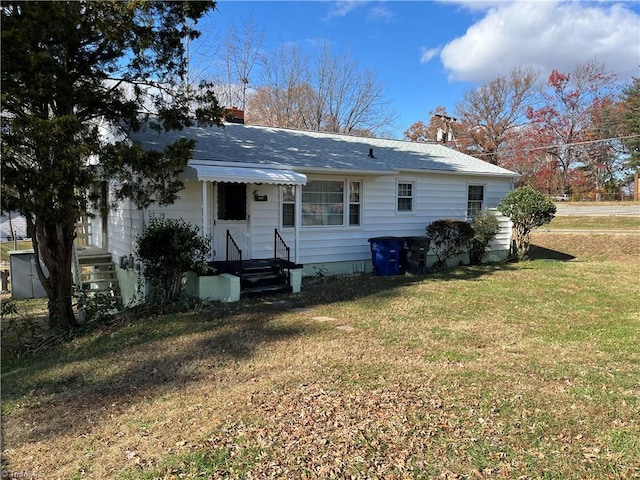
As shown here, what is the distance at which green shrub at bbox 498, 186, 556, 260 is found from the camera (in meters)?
12.8

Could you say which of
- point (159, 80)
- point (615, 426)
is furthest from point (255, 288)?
point (615, 426)

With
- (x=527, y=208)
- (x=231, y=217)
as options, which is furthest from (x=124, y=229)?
(x=527, y=208)

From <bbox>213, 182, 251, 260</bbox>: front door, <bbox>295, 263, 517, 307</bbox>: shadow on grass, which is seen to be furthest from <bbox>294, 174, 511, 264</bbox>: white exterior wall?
<bbox>213, 182, 251, 260</bbox>: front door

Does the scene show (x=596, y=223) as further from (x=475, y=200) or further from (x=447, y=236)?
(x=447, y=236)

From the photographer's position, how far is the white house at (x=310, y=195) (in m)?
9.26

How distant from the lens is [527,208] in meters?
12.8

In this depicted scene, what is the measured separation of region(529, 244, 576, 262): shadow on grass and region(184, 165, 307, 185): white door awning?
33.1 ft

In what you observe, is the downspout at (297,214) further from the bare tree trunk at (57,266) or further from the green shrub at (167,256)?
the bare tree trunk at (57,266)

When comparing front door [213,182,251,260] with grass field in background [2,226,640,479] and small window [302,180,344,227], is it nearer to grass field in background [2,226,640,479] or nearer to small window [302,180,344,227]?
small window [302,180,344,227]

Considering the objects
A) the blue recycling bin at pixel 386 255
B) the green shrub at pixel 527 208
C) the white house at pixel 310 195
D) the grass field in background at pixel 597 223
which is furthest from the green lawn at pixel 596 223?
the blue recycling bin at pixel 386 255

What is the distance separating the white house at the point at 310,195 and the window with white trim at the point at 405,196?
3 centimetres

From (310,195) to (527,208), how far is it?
20.7ft

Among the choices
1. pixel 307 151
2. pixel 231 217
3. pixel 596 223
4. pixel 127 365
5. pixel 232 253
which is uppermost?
pixel 307 151

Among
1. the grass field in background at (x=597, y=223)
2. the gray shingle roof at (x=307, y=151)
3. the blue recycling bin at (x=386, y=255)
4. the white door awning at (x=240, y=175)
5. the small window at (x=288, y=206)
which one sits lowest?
the blue recycling bin at (x=386, y=255)
